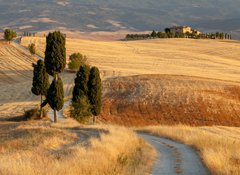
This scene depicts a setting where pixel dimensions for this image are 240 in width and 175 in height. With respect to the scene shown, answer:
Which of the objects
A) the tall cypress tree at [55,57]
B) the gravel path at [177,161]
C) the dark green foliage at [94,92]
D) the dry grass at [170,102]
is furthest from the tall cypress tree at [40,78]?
the gravel path at [177,161]

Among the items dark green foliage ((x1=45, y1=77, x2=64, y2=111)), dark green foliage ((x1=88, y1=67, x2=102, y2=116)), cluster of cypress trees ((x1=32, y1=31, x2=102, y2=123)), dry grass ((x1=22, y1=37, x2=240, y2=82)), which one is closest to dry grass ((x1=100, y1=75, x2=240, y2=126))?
dark green foliage ((x1=88, y1=67, x2=102, y2=116))

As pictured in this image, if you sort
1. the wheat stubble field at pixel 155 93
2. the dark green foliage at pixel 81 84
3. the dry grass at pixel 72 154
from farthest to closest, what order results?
1. the wheat stubble field at pixel 155 93
2. the dark green foliage at pixel 81 84
3. the dry grass at pixel 72 154

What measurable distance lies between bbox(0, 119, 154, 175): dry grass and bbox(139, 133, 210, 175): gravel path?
56 centimetres

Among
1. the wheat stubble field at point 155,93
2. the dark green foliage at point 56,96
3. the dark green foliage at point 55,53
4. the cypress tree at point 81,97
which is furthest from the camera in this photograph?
the wheat stubble field at point 155,93

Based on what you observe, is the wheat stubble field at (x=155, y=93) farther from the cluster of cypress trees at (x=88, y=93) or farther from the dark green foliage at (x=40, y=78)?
the cluster of cypress trees at (x=88, y=93)

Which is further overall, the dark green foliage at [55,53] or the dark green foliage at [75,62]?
the dark green foliage at [75,62]

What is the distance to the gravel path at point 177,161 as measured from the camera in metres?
21.0

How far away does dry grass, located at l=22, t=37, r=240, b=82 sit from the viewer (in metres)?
102

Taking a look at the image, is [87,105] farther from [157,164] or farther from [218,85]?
[157,164]

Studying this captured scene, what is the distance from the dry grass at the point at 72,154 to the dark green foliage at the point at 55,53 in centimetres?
1520

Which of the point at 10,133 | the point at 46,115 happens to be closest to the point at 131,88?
the point at 46,115

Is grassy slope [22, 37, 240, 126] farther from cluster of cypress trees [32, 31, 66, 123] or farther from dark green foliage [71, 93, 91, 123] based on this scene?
cluster of cypress trees [32, 31, 66, 123]

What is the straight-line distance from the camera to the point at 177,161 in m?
24.4

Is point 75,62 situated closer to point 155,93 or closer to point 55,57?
point 155,93
